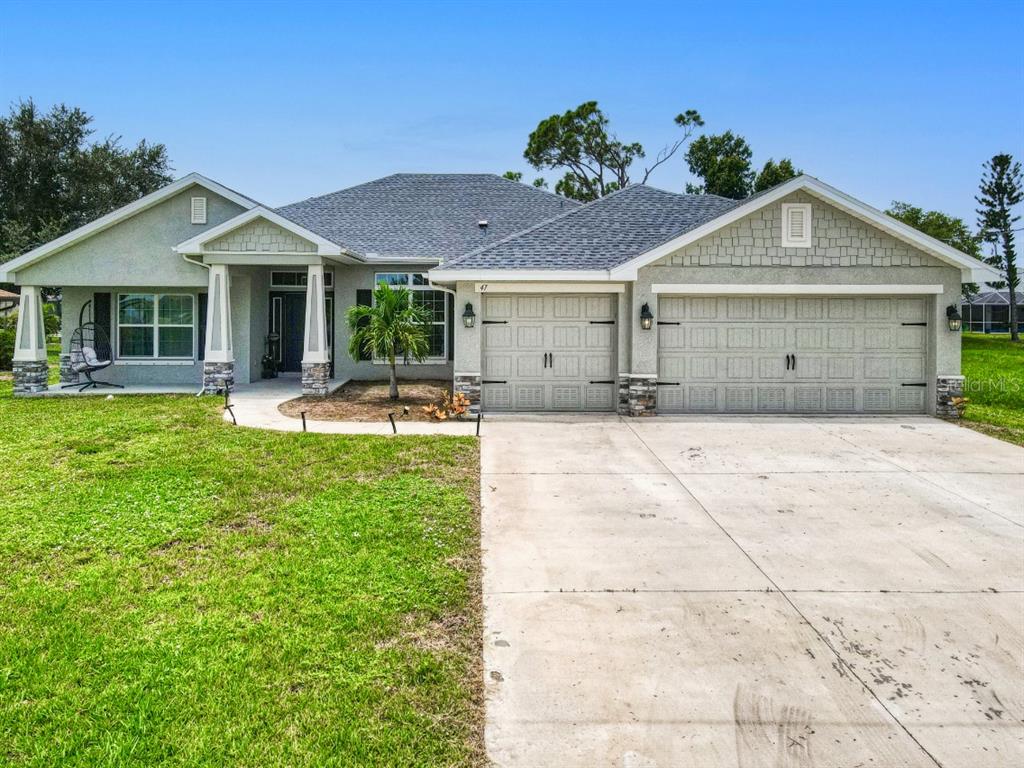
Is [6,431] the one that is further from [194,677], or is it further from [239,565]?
[194,677]

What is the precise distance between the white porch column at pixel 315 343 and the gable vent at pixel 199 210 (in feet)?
11.2

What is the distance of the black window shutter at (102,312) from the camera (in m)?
15.6

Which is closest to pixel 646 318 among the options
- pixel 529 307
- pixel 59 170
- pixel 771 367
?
pixel 529 307

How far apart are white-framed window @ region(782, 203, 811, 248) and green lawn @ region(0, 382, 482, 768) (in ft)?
23.7

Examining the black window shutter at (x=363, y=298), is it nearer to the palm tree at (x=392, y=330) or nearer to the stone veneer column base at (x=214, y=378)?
the palm tree at (x=392, y=330)

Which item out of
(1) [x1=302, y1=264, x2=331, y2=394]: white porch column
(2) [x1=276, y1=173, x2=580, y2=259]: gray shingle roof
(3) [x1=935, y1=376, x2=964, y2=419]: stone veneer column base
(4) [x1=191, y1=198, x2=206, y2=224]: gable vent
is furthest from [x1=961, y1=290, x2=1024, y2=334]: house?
(4) [x1=191, y1=198, x2=206, y2=224]: gable vent

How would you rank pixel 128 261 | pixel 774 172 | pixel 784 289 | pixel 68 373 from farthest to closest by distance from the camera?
pixel 774 172 < pixel 68 373 < pixel 128 261 < pixel 784 289

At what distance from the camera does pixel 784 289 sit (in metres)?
11.7

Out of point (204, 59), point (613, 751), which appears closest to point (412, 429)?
point (613, 751)

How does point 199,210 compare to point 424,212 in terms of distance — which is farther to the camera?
point 424,212

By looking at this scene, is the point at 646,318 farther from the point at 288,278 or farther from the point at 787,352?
the point at 288,278

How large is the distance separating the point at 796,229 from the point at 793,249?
1.11ft

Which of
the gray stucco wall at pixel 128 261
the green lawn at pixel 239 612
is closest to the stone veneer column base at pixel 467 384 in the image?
the green lawn at pixel 239 612

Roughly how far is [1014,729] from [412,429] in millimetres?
8294
